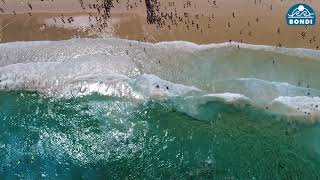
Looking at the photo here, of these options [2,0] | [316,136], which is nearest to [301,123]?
[316,136]

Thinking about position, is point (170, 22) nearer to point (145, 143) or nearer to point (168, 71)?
point (168, 71)

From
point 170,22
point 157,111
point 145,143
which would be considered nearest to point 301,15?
point 170,22

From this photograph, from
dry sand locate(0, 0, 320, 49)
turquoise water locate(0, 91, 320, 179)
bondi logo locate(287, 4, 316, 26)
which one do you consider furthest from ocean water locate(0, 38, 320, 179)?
bondi logo locate(287, 4, 316, 26)

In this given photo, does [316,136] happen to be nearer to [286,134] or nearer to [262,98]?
[286,134]

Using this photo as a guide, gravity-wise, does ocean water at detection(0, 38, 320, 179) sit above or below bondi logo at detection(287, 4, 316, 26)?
below

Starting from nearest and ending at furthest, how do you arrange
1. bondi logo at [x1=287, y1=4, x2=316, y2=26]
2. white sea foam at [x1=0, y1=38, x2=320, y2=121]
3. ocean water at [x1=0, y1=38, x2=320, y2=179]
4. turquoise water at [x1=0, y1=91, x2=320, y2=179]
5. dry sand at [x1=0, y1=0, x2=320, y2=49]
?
turquoise water at [x1=0, y1=91, x2=320, y2=179] → ocean water at [x1=0, y1=38, x2=320, y2=179] → white sea foam at [x1=0, y1=38, x2=320, y2=121] → dry sand at [x1=0, y1=0, x2=320, y2=49] → bondi logo at [x1=287, y1=4, x2=316, y2=26]

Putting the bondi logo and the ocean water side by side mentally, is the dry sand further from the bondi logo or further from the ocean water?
the ocean water

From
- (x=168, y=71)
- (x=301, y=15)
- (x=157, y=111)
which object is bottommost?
(x=157, y=111)
